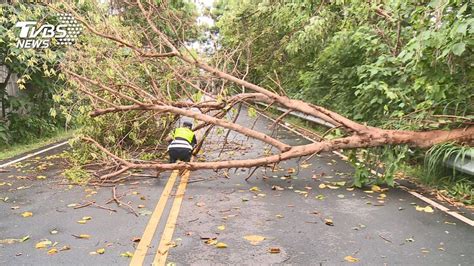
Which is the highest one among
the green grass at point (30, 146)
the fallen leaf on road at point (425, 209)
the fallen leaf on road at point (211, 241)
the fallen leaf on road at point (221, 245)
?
the fallen leaf on road at point (425, 209)

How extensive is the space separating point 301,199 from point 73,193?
3.78m

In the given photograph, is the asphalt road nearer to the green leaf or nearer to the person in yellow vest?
the person in yellow vest

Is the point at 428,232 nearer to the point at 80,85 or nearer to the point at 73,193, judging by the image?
the point at 73,193

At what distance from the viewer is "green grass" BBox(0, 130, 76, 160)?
479 inches

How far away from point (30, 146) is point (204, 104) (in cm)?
729

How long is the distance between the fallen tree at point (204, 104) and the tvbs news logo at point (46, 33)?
2.47 meters

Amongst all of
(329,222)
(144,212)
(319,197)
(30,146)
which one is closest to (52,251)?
Answer: (144,212)

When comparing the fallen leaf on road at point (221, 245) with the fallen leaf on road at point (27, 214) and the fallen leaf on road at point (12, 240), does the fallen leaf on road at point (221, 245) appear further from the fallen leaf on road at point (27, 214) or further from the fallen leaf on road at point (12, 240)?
the fallen leaf on road at point (27, 214)

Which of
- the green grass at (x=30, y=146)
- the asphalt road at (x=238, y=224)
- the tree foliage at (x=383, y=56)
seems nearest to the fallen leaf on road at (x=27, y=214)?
the asphalt road at (x=238, y=224)

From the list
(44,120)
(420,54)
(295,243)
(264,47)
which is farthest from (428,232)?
(264,47)

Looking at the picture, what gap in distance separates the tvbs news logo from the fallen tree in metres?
2.47

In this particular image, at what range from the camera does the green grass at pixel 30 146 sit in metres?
12.2

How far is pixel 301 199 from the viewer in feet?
23.5

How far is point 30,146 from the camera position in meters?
13.8
